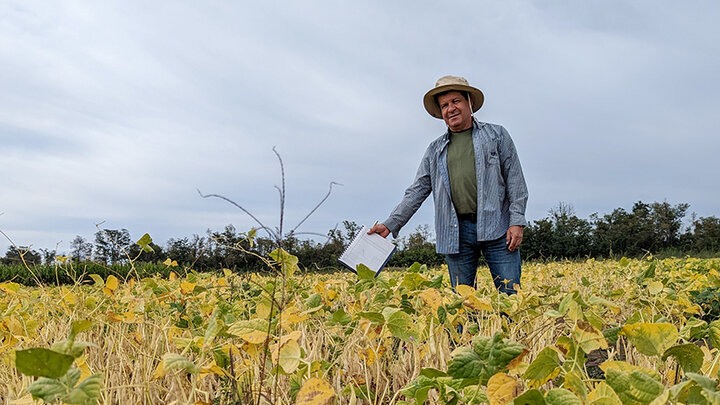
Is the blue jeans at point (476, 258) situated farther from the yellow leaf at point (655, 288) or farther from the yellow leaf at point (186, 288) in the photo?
the yellow leaf at point (186, 288)

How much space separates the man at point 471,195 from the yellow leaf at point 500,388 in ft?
9.24

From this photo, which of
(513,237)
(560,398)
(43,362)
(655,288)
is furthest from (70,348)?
(513,237)

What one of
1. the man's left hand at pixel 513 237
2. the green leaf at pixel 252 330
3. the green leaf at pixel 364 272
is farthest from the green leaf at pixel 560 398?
the man's left hand at pixel 513 237

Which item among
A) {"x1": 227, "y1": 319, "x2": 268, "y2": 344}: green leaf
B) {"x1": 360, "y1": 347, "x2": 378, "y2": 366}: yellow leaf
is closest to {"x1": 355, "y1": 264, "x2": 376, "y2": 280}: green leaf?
{"x1": 360, "y1": 347, "x2": 378, "y2": 366}: yellow leaf

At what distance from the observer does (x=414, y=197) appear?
4.12 m

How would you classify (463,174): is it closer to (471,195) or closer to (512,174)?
(471,195)

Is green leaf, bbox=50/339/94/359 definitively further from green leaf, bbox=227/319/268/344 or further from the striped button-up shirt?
the striped button-up shirt

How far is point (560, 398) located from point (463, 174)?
10.4 feet

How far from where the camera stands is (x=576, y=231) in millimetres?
20781

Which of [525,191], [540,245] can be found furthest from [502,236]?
[540,245]

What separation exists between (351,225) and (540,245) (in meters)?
12.3

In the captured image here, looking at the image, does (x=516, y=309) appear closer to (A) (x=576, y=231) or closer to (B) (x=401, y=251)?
(B) (x=401, y=251)

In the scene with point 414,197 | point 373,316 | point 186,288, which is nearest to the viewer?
point 373,316

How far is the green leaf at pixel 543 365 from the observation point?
33.8 inches
